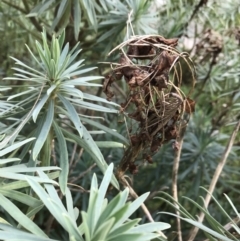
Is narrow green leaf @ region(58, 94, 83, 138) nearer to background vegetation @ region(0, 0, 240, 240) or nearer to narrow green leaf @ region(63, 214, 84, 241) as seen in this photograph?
background vegetation @ region(0, 0, 240, 240)

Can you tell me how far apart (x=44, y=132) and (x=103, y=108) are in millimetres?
102

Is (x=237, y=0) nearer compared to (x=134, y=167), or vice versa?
(x=134, y=167)

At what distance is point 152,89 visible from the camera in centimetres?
57

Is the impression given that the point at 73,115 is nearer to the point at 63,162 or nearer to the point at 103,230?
the point at 63,162

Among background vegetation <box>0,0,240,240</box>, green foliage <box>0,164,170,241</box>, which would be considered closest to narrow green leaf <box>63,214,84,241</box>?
green foliage <box>0,164,170,241</box>

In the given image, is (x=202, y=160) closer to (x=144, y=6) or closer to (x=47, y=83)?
(x=144, y=6)

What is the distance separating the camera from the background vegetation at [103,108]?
633 millimetres

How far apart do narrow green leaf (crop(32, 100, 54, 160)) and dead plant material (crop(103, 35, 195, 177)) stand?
3.2 inches

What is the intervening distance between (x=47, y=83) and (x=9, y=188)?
6.5 inches

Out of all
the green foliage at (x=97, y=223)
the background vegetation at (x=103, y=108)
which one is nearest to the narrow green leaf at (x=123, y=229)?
the green foliage at (x=97, y=223)

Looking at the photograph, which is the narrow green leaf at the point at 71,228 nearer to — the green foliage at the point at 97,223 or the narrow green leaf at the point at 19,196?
the green foliage at the point at 97,223

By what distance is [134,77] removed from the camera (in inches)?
21.6

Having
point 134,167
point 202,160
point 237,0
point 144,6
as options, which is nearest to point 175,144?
point 134,167

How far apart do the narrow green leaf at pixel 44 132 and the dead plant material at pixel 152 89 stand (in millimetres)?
80
